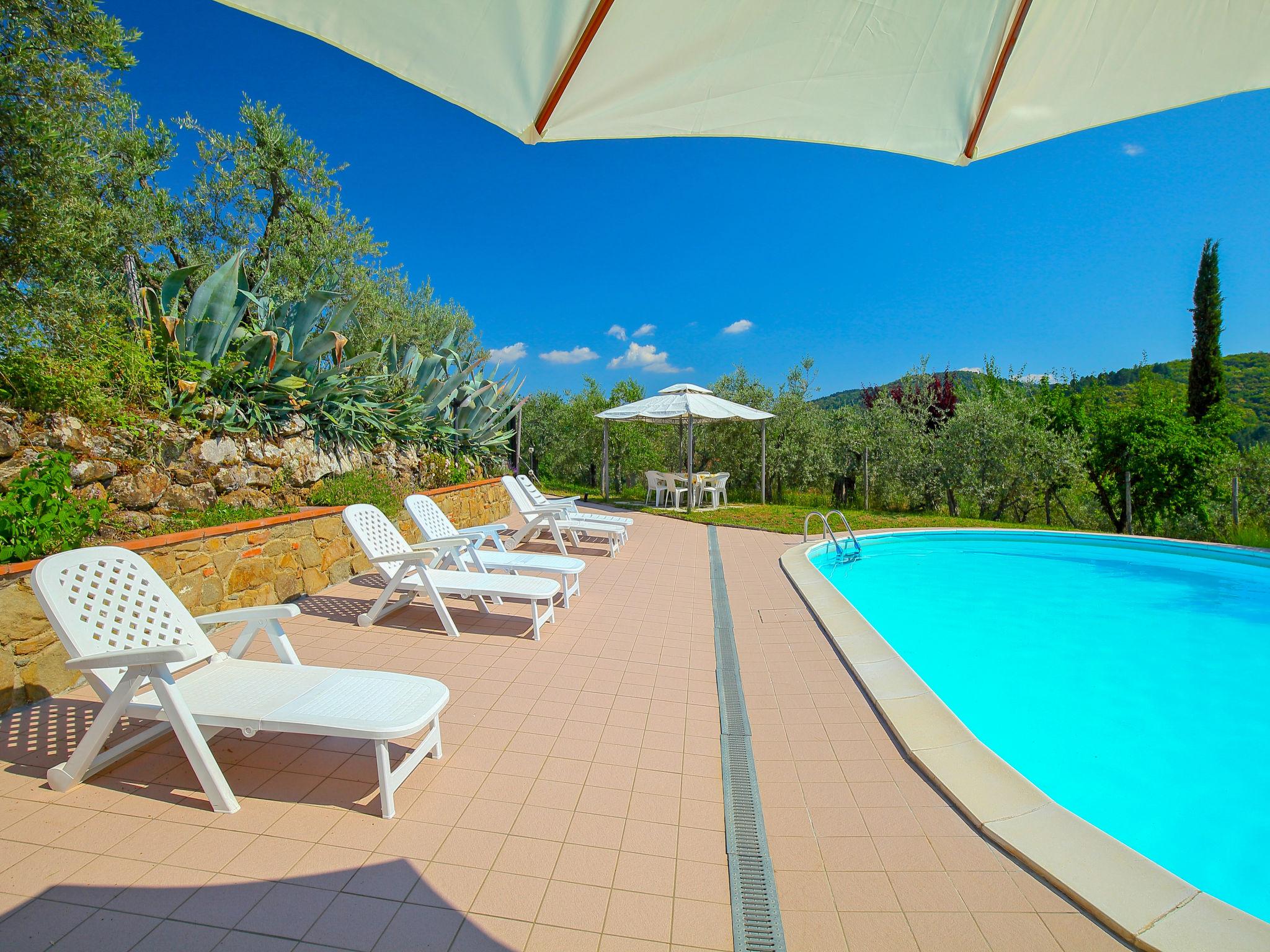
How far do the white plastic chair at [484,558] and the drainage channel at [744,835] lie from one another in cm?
212

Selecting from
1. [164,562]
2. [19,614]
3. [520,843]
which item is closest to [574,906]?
[520,843]

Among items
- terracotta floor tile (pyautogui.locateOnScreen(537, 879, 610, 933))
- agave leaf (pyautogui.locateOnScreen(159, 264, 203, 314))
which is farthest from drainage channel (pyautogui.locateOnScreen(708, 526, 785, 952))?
agave leaf (pyautogui.locateOnScreen(159, 264, 203, 314))

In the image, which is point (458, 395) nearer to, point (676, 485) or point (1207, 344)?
point (676, 485)

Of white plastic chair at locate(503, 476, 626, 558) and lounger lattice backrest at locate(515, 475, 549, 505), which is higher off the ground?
lounger lattice backrest at locate(515, 475, 549, 505)

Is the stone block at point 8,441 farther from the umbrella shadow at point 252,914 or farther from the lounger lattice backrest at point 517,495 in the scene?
the lounger lattice backrest at point 517,495

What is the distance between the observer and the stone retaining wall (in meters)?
3.34

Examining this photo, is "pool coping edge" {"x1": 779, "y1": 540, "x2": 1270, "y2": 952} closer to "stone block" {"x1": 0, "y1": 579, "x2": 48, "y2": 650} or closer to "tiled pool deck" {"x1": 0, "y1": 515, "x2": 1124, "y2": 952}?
"tiled pool deck" {"x1": 0, "y1": 515, "x2": 1124, "y2": 952}

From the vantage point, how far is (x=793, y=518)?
1311 centimetres

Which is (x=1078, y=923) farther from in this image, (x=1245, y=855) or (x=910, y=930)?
(x=1245, y=855)

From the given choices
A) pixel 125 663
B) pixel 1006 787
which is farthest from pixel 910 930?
pixel 125 663

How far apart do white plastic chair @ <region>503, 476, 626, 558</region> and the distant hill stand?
11.0m

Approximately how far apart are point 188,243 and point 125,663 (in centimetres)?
995

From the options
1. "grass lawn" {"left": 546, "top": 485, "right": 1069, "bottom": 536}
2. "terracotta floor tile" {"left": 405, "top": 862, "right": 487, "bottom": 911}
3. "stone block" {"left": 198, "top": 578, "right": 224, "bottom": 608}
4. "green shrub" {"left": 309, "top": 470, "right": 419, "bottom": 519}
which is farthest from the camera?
"grass lawn" {"left": 546, "top": 485, "right": 1069, "bottom": 536}

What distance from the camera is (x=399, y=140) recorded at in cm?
1418
